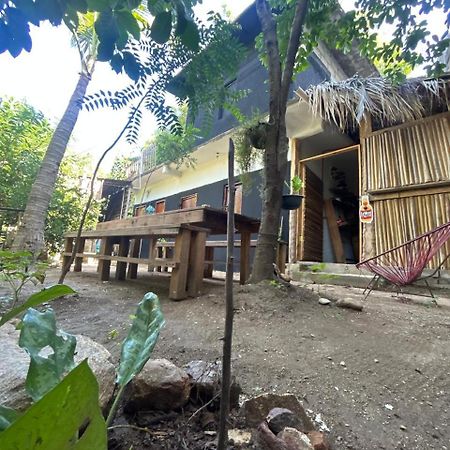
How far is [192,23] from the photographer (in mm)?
883

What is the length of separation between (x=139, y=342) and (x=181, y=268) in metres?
1.74

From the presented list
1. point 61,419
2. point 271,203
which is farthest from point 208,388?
point 271,203

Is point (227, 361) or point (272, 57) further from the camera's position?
point (272, 57)

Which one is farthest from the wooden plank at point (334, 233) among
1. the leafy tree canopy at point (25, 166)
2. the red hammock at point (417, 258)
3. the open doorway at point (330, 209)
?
the leafy tree canopy at point (25, 166)

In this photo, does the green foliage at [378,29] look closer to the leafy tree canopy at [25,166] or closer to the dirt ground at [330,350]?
the dirt ground at [330,350]

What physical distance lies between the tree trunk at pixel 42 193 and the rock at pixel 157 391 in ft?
11.9

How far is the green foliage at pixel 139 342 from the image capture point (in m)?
0.66

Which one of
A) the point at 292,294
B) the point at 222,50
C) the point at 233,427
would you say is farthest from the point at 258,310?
the point at 222,50

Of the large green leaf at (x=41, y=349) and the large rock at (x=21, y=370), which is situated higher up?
the large green leaf at (x=41, y=349)

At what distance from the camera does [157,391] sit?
90 centimetres

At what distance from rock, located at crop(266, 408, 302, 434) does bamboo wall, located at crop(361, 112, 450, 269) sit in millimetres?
3981

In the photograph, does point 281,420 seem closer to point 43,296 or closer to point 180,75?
point 43,296

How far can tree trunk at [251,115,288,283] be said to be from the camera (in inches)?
98.2

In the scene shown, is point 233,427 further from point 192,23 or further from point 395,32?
point 395,32
